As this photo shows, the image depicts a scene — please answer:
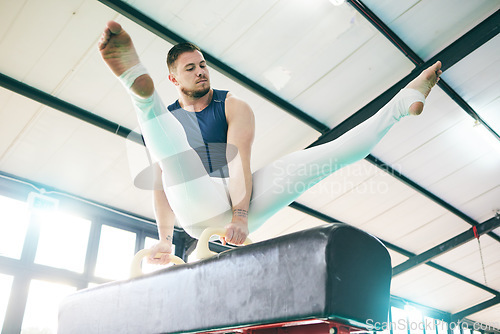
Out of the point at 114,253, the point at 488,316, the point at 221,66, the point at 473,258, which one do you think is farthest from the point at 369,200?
the point at 488,316

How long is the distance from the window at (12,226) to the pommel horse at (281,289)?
4942 millimetres

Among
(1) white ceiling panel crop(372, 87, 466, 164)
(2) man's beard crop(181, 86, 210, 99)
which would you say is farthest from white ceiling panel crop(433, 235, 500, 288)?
(2) man's beard crop(181, 86, 210, 99)

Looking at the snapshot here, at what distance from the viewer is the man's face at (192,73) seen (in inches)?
68.4

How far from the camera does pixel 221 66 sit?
4898 mm

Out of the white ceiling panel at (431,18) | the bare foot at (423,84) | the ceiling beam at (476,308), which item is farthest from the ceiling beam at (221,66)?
the ceiling beam at (476,308)

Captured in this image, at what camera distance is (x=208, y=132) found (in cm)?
178

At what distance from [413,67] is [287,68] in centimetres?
167

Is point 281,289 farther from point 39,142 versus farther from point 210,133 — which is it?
point 39,142

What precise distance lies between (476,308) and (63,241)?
12.1 metres

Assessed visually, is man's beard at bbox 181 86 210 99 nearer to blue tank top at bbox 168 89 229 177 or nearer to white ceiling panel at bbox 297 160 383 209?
blue tank top at bbox 168 89 229 177

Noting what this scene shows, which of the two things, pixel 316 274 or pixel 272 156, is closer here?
pixel 316 274

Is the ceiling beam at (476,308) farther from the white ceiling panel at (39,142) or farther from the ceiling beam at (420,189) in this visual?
the white ceiling panel at (39,142)

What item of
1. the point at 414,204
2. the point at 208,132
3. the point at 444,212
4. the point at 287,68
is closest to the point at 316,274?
the point at 208,132

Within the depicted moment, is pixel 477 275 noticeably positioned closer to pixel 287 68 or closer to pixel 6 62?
pixel 287 68
